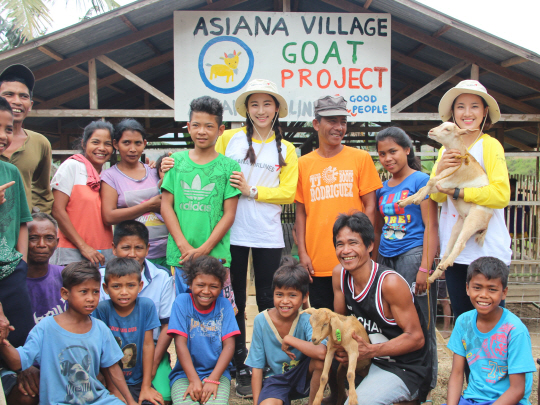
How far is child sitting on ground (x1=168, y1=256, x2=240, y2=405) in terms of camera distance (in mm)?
2883

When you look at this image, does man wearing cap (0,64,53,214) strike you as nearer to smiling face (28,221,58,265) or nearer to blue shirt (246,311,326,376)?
smiling face (28,221,58,265)

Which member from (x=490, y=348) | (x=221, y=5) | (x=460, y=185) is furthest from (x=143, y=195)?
(x=221, y=5)

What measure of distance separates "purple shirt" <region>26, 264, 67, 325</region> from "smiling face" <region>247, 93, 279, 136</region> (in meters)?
1.82

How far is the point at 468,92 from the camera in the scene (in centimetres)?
290

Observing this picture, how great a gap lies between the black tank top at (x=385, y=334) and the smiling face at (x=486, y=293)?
14.6 inches

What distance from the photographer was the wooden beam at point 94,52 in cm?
577

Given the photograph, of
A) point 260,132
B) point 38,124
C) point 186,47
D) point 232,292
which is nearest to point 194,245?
point 232,292

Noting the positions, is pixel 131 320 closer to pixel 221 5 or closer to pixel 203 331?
pixel 203 331

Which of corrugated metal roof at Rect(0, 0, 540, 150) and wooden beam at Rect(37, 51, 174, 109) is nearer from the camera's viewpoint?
corrugated metal roof at Rect(0, 0, 540, 150)

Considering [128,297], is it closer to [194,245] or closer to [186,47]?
[194,245]

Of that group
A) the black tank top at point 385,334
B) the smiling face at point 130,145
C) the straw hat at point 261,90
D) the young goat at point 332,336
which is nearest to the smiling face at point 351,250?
the black tank top at point 385,334

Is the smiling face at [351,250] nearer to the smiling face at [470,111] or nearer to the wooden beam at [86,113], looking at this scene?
the smiling face at [470,111]

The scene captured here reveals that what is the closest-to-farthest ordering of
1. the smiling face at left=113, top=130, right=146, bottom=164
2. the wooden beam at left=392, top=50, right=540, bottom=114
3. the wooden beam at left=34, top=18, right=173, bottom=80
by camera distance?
the smiling face at left=113, top=130, right=146, bottom=164, the wooden beam at left=34, top=18, right=173, bottom=80, the wooden beam at left=392, top=50, right=540, bottom=114

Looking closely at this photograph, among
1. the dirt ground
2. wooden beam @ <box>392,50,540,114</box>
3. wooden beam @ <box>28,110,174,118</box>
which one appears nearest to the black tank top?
the dirt ground
